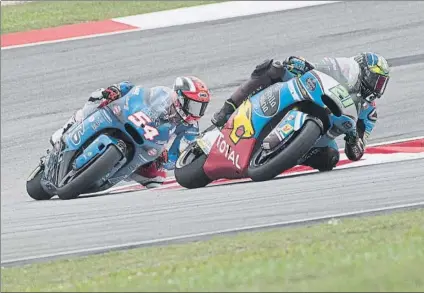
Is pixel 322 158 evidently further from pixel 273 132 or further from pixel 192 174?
pixel 192 174

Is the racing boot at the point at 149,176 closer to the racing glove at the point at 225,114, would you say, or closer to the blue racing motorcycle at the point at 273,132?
the blue racing motorcycle at the point at 273,132

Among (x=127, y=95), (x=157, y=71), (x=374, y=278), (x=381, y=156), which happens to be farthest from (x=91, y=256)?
(x=157, y=71)

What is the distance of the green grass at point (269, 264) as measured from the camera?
693 centimetres

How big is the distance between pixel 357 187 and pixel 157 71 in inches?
338

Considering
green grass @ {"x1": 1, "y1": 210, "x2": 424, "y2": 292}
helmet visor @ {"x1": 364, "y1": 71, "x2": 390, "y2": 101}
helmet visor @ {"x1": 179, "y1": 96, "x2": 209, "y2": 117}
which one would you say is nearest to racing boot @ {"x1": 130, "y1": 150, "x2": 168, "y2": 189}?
helmet visor @ {"x1": 179, "y1": 96, "x2": 209, "y2": 117}

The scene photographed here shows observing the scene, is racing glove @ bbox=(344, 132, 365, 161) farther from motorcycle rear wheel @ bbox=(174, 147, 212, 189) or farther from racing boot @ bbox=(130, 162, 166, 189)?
racing boot @ bbox=(130, 162, 166, 189)

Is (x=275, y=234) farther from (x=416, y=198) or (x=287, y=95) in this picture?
(x=287, y=95)

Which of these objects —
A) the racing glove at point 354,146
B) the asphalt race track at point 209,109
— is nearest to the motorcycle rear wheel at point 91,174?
the asphalt race track at point 209,109

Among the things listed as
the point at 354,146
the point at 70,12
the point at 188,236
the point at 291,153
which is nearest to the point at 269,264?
the point at 188,236

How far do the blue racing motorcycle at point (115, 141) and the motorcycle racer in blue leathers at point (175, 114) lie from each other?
0.10m

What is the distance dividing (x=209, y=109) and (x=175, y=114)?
437cm

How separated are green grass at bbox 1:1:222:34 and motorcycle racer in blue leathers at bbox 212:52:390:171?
393 inches

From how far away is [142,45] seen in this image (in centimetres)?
2028

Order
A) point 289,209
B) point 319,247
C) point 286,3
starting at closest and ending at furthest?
1. point 319,247
2. point 289,209
3. point 286,3
